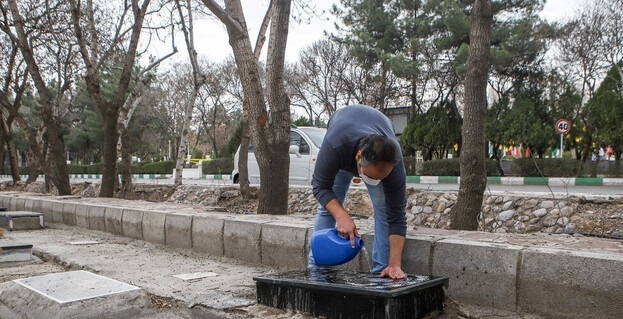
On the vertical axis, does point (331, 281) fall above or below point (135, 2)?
below

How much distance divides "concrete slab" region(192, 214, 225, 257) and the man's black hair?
103 inches

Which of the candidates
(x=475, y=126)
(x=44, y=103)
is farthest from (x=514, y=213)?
(x=44, y=103)

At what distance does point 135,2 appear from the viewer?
35.3 ft

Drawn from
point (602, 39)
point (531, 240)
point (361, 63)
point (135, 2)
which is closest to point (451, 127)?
point (361, 63)

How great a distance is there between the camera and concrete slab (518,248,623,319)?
2.51 metres

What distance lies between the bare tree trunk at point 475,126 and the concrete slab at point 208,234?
7.47ft

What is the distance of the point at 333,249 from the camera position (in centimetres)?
291

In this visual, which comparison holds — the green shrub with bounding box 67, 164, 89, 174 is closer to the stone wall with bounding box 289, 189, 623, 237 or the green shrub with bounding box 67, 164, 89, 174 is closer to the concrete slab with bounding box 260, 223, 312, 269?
the stone wall with bounding box 289, 189, 623, 237

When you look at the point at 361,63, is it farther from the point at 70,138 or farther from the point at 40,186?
the point at 70,138

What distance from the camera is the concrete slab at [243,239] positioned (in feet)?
15.0

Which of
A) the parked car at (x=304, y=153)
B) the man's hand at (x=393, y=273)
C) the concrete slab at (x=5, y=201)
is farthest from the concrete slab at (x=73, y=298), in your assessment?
the concrete slab at (x=5, y=201)

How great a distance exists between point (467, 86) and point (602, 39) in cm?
1911

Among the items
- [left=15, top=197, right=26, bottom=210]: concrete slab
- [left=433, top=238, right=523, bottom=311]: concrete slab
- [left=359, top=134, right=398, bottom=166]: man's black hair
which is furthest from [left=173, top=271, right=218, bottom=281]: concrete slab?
[left=15, top=197, right=26, bottom=210]: concrete slab

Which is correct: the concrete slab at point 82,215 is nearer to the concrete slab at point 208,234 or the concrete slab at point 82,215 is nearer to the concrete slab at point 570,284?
the concrete slab at point 208,234
